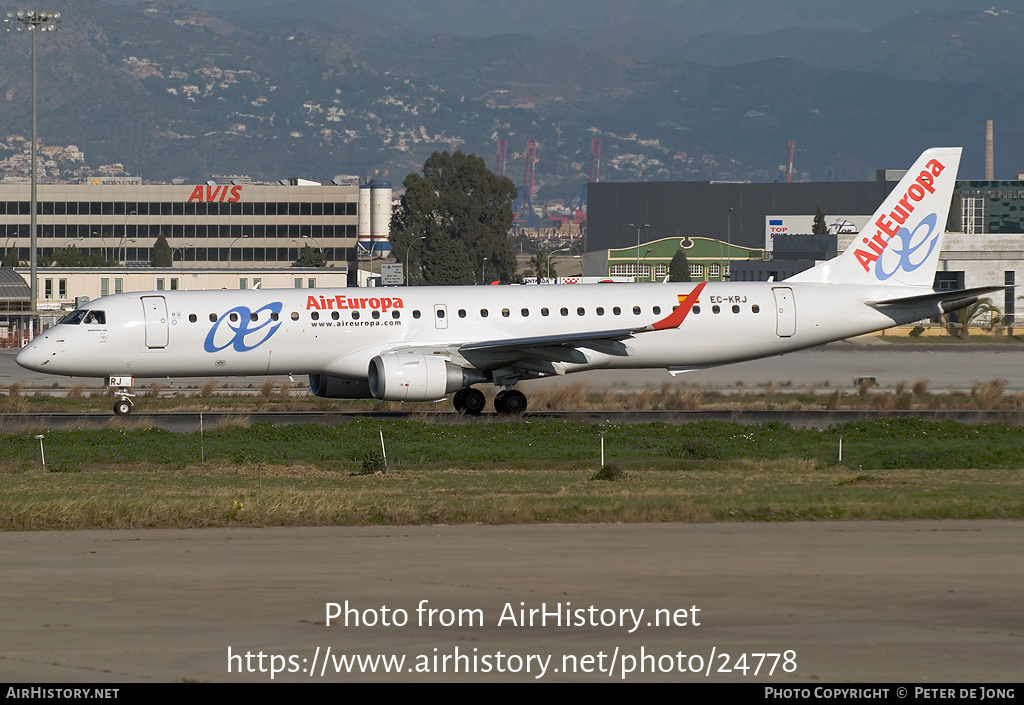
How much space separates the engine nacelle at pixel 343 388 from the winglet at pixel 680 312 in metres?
7.33

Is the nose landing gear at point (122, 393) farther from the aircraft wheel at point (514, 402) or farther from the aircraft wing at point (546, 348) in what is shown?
the aircraft wheel at point (514, 402)

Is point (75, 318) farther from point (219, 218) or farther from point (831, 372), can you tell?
point (219, 218)

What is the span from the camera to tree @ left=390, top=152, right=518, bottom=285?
123375mm

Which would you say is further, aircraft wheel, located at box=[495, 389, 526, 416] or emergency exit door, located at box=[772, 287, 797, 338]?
emergency exit door, located at box=[772, 287, 797, 338]

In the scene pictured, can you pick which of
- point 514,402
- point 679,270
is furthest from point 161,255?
point 514,402

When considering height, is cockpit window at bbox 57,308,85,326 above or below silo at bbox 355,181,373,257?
below

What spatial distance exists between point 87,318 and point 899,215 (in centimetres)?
2174

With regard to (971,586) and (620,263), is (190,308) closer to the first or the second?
(971,586)

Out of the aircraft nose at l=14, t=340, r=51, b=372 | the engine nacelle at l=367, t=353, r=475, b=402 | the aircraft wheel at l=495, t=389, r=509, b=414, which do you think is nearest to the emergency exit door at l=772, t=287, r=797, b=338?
the aircraft wheel at l=495, t=389, r=509, b=414

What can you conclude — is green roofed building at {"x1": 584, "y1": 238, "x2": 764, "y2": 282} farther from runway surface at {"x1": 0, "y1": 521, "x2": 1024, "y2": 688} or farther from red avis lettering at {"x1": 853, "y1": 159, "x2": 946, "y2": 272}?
runway surface at {"x1": 0, "y1": 521, "x2": 1024, "y2": 688}

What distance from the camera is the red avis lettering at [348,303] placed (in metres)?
33.1

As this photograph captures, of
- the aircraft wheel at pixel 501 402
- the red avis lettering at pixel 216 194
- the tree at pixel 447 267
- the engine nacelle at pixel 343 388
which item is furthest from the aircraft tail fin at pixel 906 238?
the red avis lettering at pixel 216 194

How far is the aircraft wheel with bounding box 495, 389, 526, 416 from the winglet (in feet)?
11.9

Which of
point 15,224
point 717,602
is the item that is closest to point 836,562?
point 717,602
